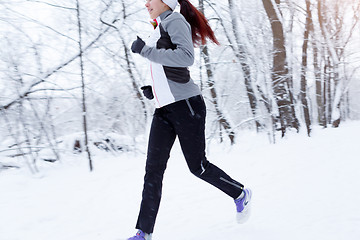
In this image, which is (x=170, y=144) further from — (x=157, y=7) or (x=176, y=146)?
(x=176, y=146)

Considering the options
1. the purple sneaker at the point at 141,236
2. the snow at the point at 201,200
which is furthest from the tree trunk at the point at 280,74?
the purple sneaker at the point at 141,236

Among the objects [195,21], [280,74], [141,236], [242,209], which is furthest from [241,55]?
[141,236]

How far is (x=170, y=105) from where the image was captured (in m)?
1.93

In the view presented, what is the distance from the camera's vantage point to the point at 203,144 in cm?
200

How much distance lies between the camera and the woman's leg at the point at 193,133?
1.92m

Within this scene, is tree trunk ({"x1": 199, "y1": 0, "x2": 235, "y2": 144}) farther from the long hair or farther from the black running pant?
the black running pant

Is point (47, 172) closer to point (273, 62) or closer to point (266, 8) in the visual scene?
point (273, 62)

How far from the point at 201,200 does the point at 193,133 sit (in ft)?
4.01

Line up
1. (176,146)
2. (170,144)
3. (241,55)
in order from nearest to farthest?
(170,144)
(241,55)
(176,146)

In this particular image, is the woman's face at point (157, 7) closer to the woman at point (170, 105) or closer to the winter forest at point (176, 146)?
the woman at point (170, 105)

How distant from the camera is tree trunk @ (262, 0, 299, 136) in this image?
604 cm

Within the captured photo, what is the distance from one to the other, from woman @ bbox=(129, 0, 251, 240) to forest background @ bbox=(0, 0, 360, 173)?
2.96 m

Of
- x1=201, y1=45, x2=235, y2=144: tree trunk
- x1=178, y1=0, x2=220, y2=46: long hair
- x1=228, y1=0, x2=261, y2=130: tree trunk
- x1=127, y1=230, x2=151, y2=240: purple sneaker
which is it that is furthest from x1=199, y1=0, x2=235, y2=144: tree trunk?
x1=127, y1=230, x2=151, y2=240: purple sneaker

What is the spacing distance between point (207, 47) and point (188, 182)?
11.9 ft
